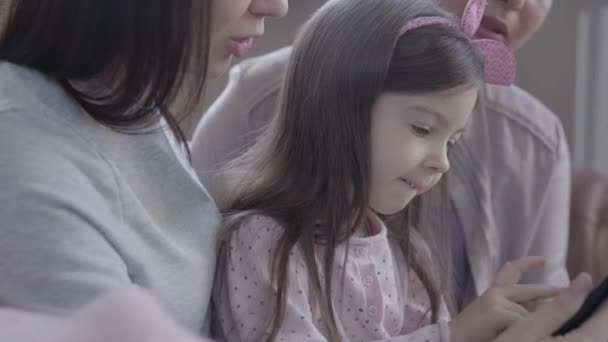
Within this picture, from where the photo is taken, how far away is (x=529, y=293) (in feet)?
3.23

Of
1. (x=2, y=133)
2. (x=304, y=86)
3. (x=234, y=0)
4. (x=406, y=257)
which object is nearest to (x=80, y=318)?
(x=2, y=133)

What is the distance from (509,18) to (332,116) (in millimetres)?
384

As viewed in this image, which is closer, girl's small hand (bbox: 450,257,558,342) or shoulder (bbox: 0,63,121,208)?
shoulder (bbox: 0,63,121,208)

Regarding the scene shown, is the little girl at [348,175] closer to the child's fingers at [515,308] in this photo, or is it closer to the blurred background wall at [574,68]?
the child's fingers at [515,308]

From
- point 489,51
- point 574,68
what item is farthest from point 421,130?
point 574,68

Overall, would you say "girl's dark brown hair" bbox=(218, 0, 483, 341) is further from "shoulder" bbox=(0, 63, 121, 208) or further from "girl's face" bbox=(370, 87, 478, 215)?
"shoulder" bbox=(0, 63, 121, 208)

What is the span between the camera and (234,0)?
0.81 metres

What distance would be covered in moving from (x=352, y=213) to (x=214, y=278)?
0.15 meters

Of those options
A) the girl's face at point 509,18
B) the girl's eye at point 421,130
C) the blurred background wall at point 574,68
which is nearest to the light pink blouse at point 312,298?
the girl's eye at point 421,130

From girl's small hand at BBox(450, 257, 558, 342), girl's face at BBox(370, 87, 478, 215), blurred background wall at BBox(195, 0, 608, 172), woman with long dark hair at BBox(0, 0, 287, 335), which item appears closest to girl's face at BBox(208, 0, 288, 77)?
woman with long dark hair at BBox(0, 0, 287, 335)

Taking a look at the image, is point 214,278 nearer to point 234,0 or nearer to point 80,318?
point 234,0

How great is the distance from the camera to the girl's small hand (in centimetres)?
94

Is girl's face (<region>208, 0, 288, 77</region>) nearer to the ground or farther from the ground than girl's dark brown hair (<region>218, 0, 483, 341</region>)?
farther from the ground

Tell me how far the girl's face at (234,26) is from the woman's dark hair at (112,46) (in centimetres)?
2
